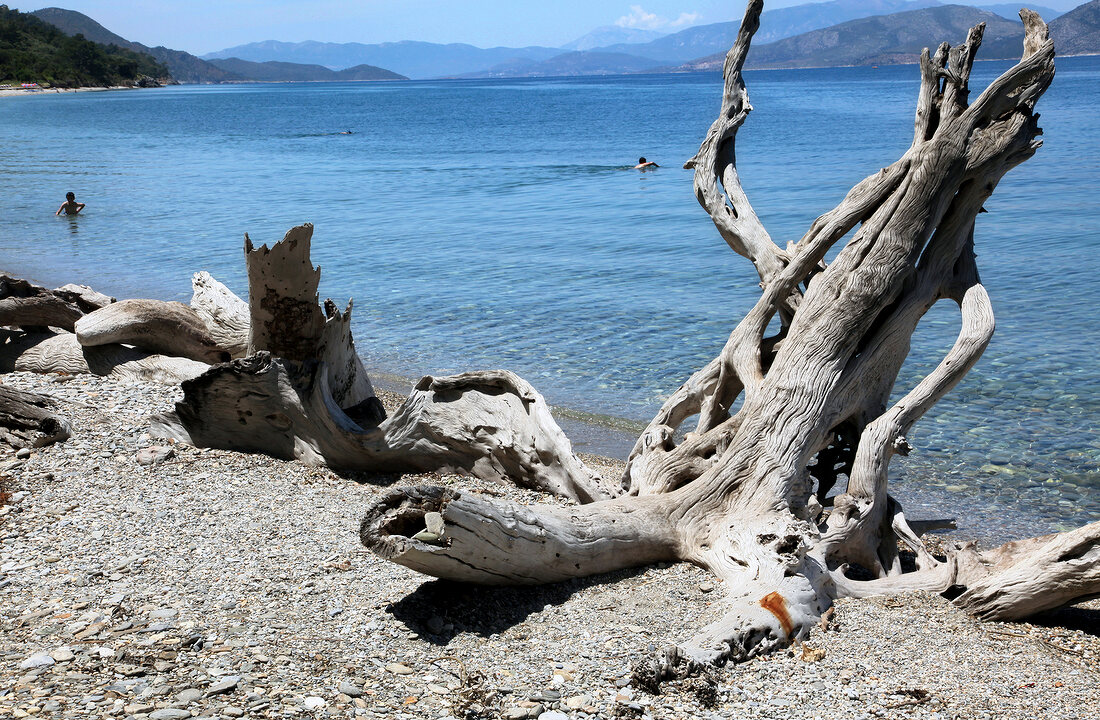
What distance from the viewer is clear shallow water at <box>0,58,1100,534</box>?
27.9ft

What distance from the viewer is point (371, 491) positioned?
582 centimetres

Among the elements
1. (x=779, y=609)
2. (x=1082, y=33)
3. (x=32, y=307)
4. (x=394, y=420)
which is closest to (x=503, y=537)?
(x=779, y=609)

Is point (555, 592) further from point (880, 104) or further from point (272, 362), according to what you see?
point (880, 104)

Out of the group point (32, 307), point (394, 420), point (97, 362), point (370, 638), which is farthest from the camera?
point (32, 307)

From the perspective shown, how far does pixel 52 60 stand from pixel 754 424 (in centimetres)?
14864

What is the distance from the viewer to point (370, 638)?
3.90 metres

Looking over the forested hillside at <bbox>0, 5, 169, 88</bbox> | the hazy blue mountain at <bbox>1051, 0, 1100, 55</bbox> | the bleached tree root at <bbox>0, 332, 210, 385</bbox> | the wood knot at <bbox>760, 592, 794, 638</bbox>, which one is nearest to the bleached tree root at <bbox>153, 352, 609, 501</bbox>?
the bleached tree root at <bbox>0, 332, 210, 385</bbox>

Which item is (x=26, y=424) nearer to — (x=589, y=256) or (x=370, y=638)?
(x=370, y=638)

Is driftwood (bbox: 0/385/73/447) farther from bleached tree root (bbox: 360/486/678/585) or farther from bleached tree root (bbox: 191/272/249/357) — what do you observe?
bleached tree root (bbox: 360/486/678/585)

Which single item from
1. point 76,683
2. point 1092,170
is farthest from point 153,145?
point 76,683

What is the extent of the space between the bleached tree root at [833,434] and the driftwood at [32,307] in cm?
607

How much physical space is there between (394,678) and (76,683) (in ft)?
3.88

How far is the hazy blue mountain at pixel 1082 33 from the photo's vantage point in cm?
18488

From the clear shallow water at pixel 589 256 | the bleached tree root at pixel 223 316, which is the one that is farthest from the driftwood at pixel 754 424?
the clear shallow water at pixel 589 256
